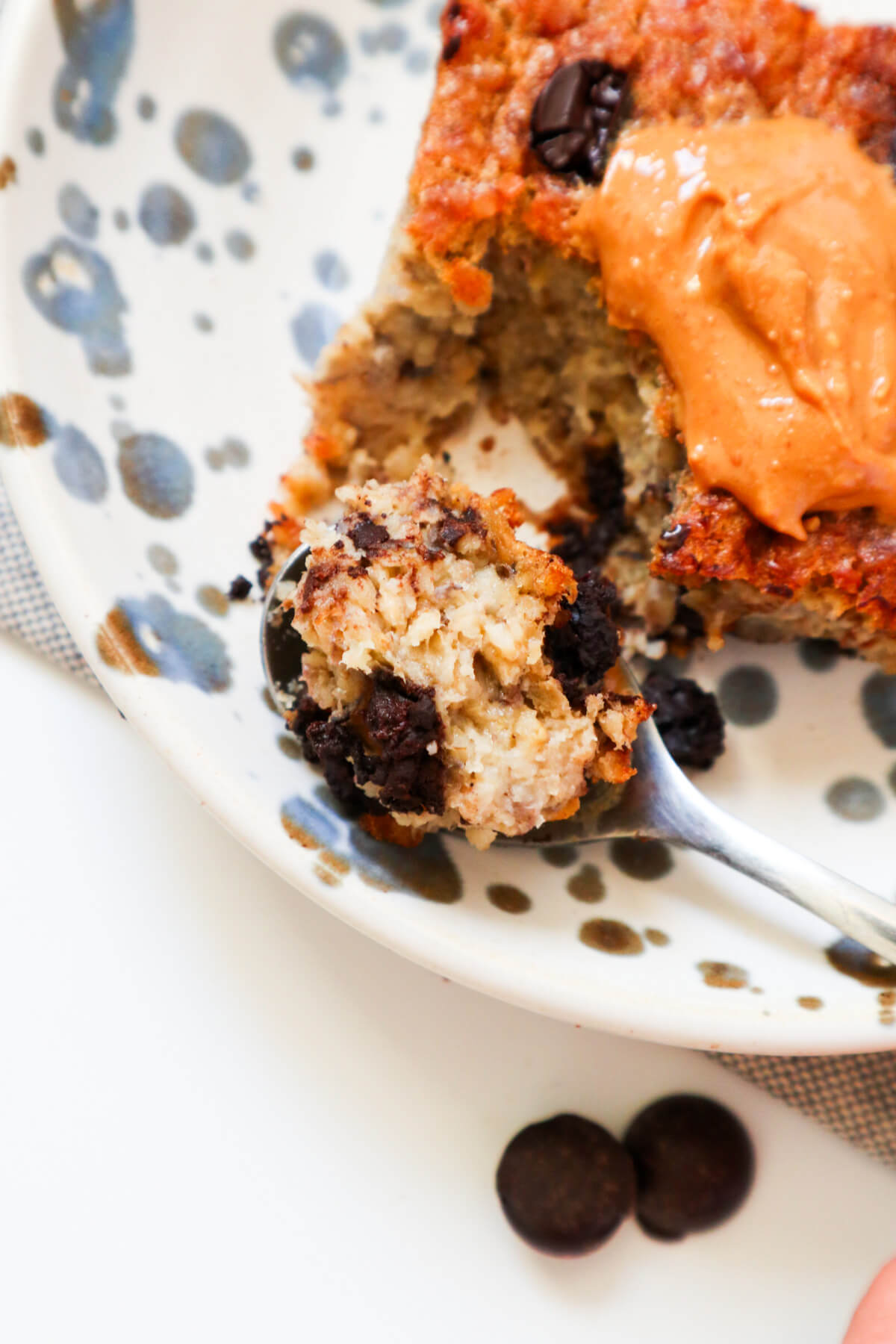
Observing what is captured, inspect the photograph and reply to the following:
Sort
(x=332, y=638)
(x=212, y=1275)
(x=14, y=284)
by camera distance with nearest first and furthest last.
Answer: (x=332, y=638) → (x=14, y=284) → (x=212, y=1275)

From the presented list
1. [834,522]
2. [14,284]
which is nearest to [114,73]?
Answer: [14,284]

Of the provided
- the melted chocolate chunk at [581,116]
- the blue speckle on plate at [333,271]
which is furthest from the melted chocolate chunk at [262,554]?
the melted chocolate chunk at [581,116]

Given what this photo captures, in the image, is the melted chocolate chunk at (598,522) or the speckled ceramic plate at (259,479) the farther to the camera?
the melted chocolate chunk at (598,522)

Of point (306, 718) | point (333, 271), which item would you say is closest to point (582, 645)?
point (306, 718)

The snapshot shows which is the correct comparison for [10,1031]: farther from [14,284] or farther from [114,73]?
[114,73]

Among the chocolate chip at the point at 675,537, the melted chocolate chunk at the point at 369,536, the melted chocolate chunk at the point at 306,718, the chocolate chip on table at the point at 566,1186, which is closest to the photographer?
the melted chocolate chunk at the point at 369,536

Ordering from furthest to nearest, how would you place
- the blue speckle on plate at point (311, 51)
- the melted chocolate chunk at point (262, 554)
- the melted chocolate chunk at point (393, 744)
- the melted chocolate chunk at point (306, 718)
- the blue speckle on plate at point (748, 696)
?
1. the blue speckle on plate at point (311, 51)
2. the blue speckle on plate at point (748, 696)
3. the melted chocolate chunk at point (262, 554)
4. the melted chocolate chunk at point (306, 718)
5. the melted chocolate chunk at point (393, 744)

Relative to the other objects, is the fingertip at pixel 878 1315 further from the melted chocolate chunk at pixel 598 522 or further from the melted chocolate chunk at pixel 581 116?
the melted chocolate chunk at pixel 581 116
